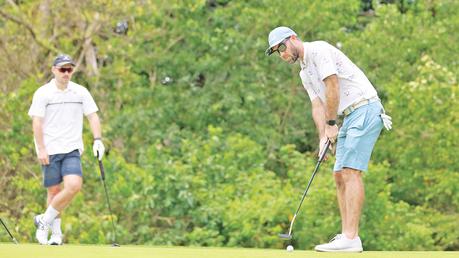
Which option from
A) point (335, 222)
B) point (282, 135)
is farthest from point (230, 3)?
point (335, 222)

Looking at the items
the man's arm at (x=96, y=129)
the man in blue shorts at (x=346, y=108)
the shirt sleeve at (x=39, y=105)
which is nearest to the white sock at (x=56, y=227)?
the man's arm at (x=96, y=129)

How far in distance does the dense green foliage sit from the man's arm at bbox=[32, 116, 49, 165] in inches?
243

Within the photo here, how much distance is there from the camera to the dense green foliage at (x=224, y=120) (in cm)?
2050

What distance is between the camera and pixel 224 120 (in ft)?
86.6

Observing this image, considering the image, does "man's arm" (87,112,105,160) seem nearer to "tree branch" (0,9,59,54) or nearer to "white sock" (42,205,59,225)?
"white sock" (42,205,59,225)

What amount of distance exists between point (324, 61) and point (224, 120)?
15934 mm

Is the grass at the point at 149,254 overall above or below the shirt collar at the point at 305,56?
below

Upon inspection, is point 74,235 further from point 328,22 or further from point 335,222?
point 328,22

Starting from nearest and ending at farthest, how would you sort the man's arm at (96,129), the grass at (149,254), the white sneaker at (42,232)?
the grass at (149,254)
the white sneaker at (42,232)
the man's arm at (96,129)

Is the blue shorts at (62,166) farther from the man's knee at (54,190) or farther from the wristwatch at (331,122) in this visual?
the wristwatch at (331,122)

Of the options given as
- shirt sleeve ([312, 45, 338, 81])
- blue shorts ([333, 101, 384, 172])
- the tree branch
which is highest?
the tree branch

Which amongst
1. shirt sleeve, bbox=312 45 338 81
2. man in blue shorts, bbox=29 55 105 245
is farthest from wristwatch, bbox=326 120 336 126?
man in blue shorts, bbox=29 55 105 245

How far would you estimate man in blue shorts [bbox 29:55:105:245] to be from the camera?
1288 centimetres

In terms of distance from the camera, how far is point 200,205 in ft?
68.5
